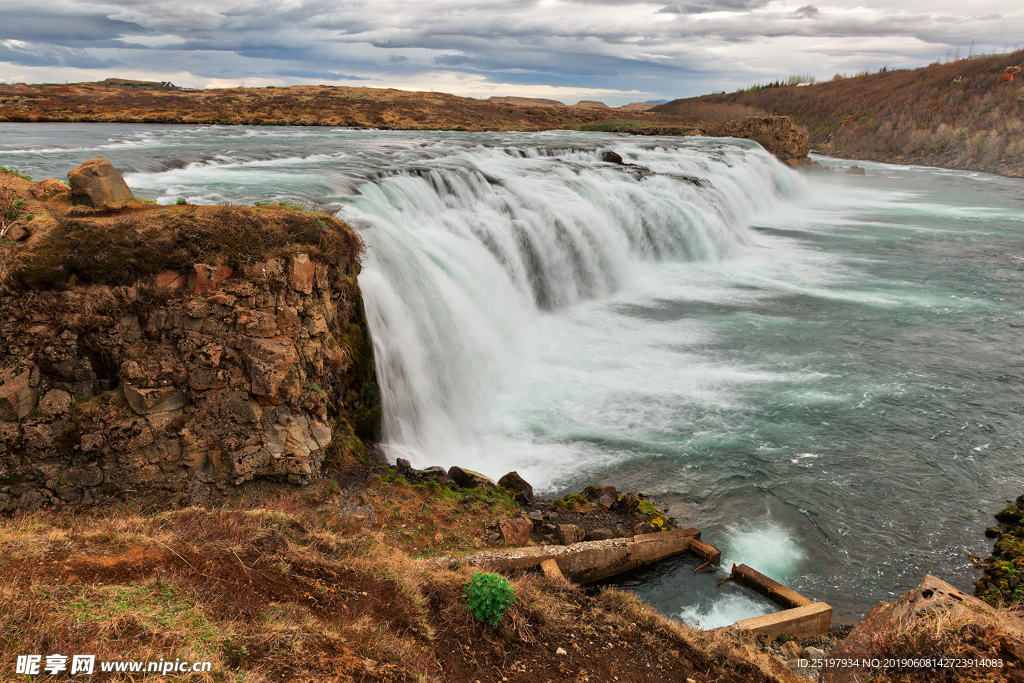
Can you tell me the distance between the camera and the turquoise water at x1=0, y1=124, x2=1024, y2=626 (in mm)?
8961

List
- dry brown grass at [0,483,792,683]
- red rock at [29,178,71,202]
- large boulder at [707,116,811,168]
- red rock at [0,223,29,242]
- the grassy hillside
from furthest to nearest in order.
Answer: the grassy hillside, large boulder at [707,116,811,168], red rock at [29,178,71,202], red rock at [0,223,29,242], dry brown grass at [0,483,792,683]

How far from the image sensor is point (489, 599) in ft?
17.9

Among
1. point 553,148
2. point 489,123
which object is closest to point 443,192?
point 553,148

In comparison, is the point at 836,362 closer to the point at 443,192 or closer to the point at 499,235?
the point at 499,235

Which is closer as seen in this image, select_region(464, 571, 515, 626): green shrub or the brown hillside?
select_region(464, 571, 515, 626): green shrub

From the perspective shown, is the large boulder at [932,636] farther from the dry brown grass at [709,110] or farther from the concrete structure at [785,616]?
the dry brown grass at [709,110]

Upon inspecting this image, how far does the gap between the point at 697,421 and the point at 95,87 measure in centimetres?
5331

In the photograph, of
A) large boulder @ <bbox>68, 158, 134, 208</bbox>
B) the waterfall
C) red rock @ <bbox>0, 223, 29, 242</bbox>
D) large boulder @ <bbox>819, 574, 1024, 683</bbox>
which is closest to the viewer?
large boulder @ <bbox>819, 574, 1024, 683</bbox>

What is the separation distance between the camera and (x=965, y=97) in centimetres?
6650

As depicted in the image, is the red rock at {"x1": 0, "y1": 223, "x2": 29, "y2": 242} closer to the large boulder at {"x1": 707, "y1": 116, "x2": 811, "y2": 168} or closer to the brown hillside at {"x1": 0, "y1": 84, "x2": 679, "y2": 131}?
the brown hillside at {"x1": 0, "y1": 84, "x2": 679, "y2": 131}

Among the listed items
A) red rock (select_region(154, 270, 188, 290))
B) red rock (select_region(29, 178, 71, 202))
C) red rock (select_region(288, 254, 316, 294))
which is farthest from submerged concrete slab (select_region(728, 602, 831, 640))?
red rock (select_region(29, 178, 71, 202))

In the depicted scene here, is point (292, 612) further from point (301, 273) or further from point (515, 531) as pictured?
point (301, 273)

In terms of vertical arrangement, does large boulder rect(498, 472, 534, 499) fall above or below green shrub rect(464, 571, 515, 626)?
below

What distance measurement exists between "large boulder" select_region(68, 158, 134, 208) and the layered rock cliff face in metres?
0.37
